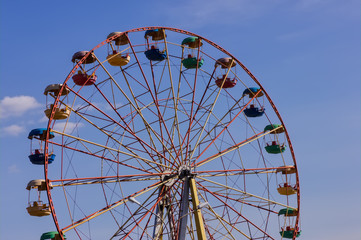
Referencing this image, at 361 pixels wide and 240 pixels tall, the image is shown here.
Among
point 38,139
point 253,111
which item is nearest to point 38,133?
point 38,139

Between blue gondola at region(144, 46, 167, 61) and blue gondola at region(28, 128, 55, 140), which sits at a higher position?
blue gondola at region(144, 46, 167, 61)

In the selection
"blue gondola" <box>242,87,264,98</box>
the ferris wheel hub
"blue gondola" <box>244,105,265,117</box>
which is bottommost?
the ferris wheel hub

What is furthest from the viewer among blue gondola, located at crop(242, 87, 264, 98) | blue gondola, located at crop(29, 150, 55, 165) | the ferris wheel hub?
blue gondola, located at crop(242, 87, 264, 98)

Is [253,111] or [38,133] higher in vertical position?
[253,111]

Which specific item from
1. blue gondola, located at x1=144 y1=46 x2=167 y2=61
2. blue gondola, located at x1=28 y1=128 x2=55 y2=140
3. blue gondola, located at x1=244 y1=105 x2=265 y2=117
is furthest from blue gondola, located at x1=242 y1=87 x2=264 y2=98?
blue gondola, located at x1=28 y1=128 x2=55 y2=140

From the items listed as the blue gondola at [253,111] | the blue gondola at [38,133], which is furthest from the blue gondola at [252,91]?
the blue gondola at [38,133]

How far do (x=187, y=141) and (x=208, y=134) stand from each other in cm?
157

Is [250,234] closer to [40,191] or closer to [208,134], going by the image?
[208,134]

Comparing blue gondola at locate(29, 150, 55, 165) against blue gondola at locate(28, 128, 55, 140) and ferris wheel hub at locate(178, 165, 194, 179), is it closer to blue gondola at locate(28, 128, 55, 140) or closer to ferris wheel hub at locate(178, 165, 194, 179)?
blue gondola at locate(28, 128, 55, 140)

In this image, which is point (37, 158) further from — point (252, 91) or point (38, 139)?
point (252, 91)

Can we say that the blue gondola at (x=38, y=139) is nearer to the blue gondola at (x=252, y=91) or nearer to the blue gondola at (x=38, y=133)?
the blue gondola at (x=38, y=133)

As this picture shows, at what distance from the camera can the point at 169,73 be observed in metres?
34.8

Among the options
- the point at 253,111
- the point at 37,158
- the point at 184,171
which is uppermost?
the point at 253,111

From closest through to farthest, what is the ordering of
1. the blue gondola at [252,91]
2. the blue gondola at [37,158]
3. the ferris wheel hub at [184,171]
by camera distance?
the blue gondola at [37,158] < the ferris wheel hub at [184,171] < the blue gondola at [252,91]
